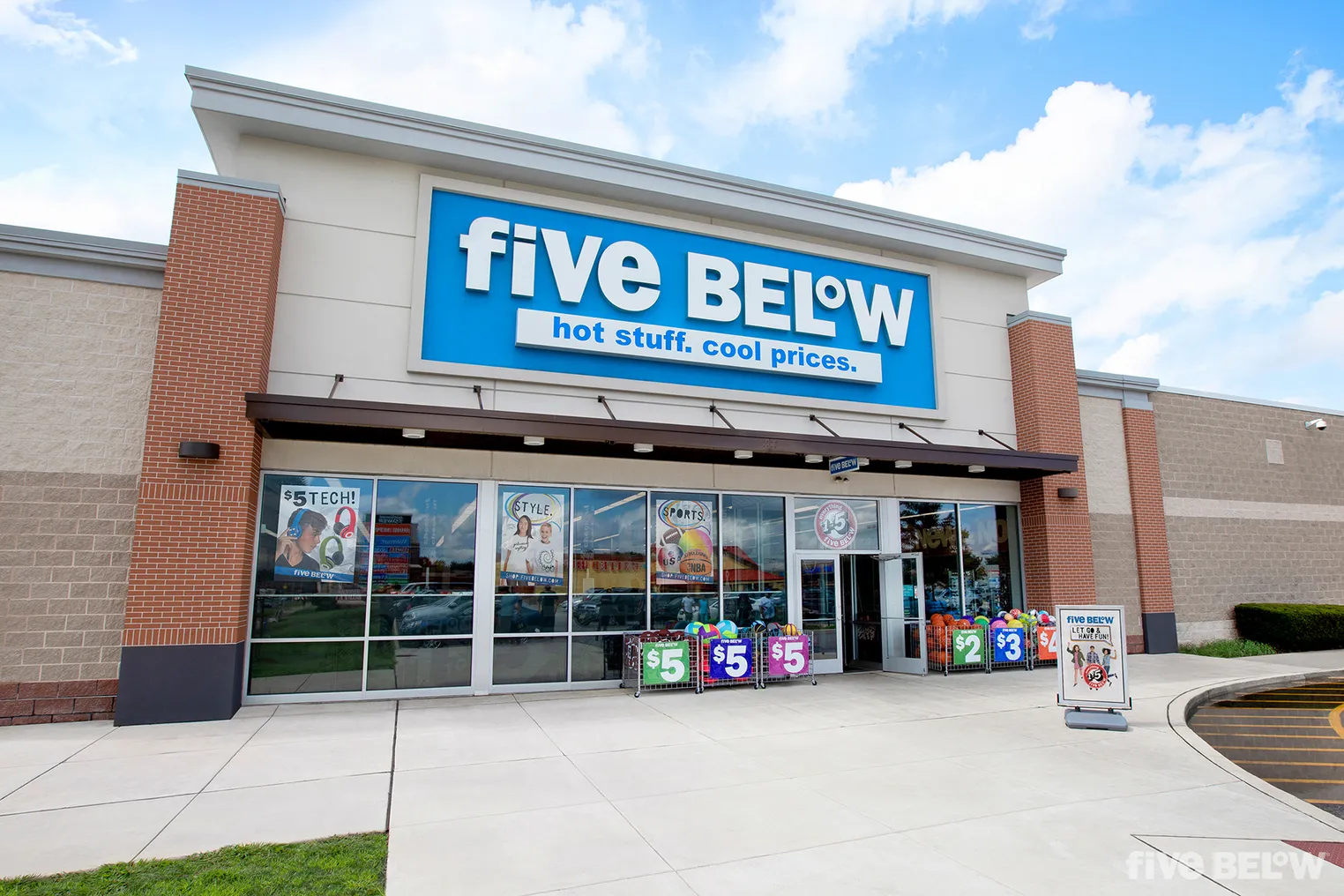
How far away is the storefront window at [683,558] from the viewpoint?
1300 cm

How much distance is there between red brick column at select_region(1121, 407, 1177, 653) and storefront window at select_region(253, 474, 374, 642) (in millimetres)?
16013

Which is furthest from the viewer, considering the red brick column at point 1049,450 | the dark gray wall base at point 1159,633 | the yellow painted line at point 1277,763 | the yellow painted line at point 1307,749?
the dark gray wall base at point 1159,633

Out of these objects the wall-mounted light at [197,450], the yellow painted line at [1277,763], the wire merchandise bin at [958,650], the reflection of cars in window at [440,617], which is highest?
the wall-mounted light at [197,450]

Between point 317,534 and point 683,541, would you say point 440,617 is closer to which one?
point 317,534

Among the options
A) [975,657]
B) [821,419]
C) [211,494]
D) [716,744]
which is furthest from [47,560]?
[975,657]

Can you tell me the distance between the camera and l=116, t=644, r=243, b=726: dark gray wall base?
9.62 m

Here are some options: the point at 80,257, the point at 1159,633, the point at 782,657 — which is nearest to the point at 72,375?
the point at 80,257

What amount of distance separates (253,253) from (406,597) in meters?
5.33

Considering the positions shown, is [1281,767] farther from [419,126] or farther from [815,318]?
[419,126]

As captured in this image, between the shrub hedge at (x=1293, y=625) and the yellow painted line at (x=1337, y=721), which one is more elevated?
the shrub hedge at (x=1293, y=625)

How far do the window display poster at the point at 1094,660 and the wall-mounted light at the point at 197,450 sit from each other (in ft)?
37.0

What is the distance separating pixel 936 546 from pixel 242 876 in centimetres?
1320

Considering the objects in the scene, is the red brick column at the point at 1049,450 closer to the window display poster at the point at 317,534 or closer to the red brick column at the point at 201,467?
the window display poster at the point at 317,534

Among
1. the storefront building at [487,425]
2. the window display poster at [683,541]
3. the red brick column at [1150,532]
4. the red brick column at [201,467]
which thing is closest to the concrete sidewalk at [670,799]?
the red brick column at [201,467]
